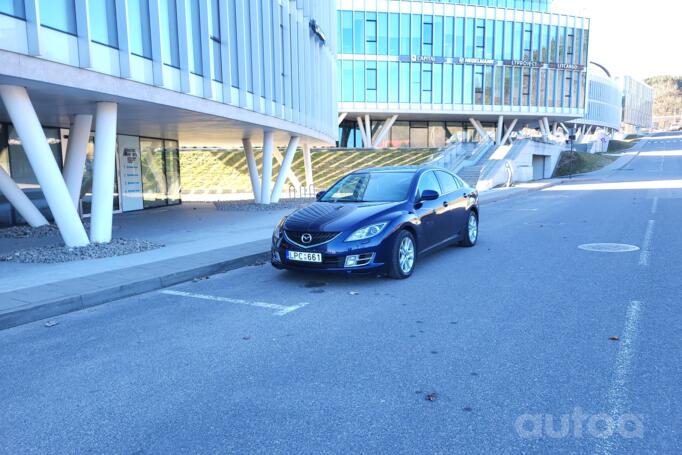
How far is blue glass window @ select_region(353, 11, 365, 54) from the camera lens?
4216 centimetres

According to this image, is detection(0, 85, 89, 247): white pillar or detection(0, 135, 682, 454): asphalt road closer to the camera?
detection(0, 135, 682, 454): asphalt road

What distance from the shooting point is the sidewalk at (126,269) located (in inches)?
243

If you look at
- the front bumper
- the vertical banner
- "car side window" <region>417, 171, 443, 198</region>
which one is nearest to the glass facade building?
the vertical banner

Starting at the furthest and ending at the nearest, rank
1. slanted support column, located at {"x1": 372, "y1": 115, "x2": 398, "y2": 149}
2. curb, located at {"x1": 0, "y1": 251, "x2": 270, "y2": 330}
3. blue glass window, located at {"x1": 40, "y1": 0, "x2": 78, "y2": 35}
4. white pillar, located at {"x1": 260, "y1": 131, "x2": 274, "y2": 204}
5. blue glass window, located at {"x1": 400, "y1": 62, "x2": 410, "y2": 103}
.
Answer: slanted support column, located at {"x1": 372, "y1": 115, "x2": 398, "y2": 149}, blue glass window, located at {"x1": 400, "y1": 62, "x2": 410, "y2": 103}, white pillar, located at {"x1": 260, "y1": 131, "x2": 274, "y2": 204}, blue glass window, located at {"x1": 40, "y1": 0, "x2": 78, "y2": 35}, curb, located at {"x1": 0, "y1": 251, "x2": 270, "y2": 330}

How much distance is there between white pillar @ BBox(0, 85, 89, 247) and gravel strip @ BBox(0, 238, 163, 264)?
0.38 meters

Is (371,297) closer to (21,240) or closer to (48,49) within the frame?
(48,49)

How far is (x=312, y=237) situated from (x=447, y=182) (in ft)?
11.6

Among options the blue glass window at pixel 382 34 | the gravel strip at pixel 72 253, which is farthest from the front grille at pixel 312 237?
the blue glass window at pixel 382 34

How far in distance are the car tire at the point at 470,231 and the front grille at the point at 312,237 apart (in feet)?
12.4

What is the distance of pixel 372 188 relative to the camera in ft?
26.9

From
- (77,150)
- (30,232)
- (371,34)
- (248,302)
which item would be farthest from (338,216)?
(371,34)

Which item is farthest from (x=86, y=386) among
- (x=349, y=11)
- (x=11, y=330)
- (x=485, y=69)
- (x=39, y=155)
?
(x=485, y=69)

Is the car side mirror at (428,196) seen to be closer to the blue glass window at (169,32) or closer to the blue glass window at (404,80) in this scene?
the blue glass window at (169,32)

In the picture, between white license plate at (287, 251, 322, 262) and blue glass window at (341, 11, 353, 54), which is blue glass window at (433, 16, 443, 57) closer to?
blue glass window at (341, 11, 353, 54)
